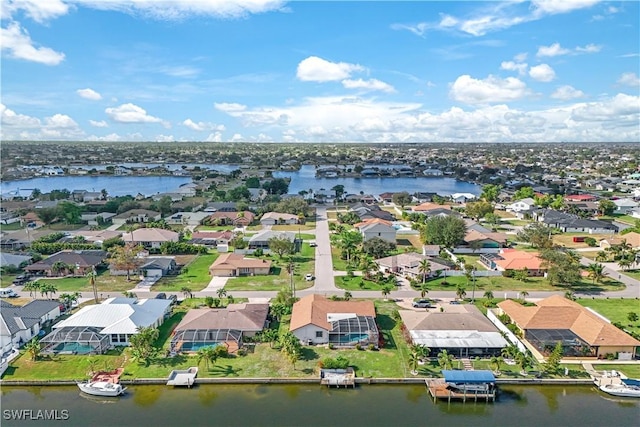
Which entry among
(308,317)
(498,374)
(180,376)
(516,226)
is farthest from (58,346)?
(516,226)

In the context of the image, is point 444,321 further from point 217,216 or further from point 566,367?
point 217,216

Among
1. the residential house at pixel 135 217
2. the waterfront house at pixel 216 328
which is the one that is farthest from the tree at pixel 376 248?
the residential house at pixel 135 217

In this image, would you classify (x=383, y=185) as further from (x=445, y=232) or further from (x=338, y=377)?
(x=338, y=377)

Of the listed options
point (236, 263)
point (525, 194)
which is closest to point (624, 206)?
point (525, 194)

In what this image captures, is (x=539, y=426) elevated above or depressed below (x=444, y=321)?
below

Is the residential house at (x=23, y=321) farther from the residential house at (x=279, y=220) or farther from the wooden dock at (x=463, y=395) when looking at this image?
the residential house at (x=279, y=220)

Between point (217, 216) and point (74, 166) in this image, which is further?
point (74, 166)

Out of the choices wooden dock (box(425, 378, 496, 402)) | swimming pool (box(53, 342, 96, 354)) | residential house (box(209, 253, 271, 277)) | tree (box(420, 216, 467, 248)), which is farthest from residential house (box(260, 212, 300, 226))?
wooden dock (box(425, 378, 496, 402))
